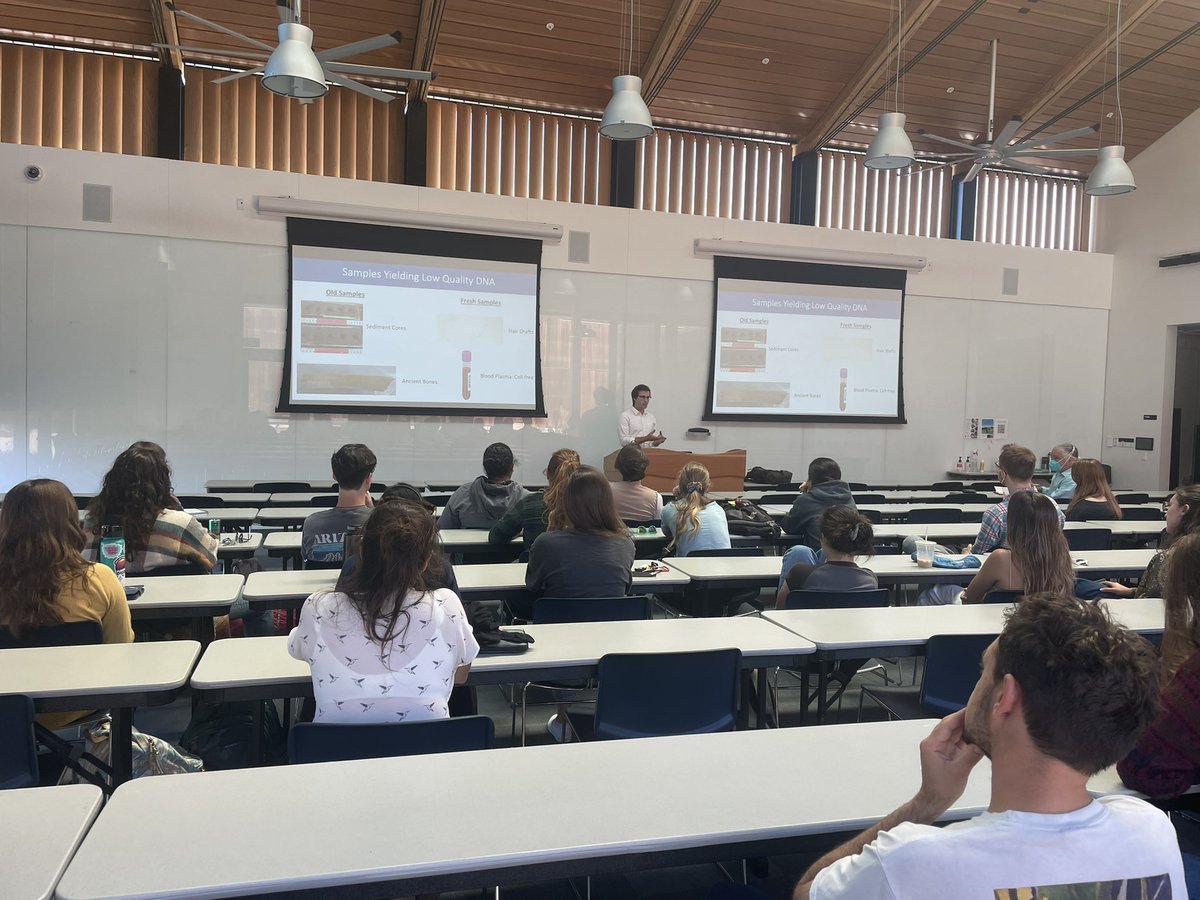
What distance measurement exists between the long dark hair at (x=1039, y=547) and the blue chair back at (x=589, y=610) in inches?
56.1

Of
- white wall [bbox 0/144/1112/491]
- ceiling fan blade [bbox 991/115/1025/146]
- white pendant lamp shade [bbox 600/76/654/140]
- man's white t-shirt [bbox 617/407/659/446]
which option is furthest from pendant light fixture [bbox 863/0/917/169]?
man's white t-shirt [bbox 617/407/659/446]

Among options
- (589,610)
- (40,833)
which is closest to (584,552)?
(589,610)

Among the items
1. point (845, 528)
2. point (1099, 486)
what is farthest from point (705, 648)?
point (1099, 486)

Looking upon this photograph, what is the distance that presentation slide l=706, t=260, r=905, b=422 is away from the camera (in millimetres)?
9867

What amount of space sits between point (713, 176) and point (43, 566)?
9328 mm

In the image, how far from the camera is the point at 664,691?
2387mm

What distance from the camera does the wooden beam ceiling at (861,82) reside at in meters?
8.46

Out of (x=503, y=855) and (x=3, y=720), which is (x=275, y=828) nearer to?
(x=503, y=855)

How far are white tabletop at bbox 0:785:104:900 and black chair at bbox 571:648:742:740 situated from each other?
125 centimetres

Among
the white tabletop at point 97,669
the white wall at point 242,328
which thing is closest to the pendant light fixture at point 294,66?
the white wall at point 242,328

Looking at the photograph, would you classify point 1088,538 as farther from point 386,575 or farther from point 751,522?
point 386,575

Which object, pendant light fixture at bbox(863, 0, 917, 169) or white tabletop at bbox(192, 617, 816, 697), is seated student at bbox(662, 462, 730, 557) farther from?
pendant light fixture at bbox(863, 0, 917, 169)

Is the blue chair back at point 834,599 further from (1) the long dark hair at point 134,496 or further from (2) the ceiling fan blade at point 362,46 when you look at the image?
(2) the ceiling fan blade at point 362,46

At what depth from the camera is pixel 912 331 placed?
10602 millimetres
